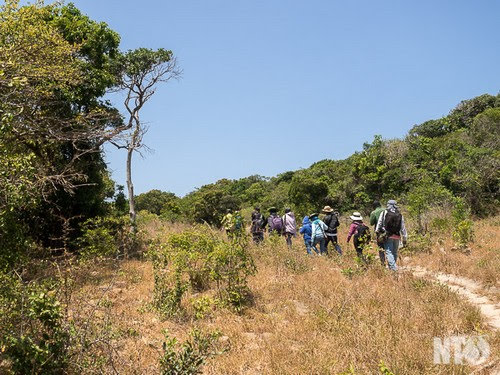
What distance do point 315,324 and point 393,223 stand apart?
3.84m

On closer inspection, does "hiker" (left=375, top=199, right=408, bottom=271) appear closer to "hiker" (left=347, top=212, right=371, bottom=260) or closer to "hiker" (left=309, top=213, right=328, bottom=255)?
"hiker" (left=347, top=212, right=371, bottom=260)

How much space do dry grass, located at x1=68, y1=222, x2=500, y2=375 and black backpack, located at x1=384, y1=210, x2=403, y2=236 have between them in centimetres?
85

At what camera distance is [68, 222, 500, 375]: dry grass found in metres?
3.99

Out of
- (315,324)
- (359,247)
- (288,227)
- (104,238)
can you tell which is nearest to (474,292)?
(359,247)

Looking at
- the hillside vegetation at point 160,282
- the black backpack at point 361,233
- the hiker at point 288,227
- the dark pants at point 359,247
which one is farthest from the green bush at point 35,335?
the hiker at point 288,227

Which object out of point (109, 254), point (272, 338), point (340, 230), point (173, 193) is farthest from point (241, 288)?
point (173, 193)

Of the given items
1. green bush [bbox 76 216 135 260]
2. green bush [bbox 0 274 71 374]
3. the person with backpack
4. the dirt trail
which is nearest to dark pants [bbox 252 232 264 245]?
green bush [bbox 76 216 135 260]

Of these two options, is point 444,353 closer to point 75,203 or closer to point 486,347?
point 486,347

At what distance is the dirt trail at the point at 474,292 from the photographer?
5.64 meters

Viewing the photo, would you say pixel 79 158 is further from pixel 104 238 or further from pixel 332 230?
pixel 332 230

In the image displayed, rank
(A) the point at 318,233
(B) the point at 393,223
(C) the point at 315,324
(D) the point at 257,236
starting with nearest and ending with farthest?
(C) the point at 315,324 < (B) the point at 393,223 < (A) the point at 318,233 < (D) the point at 257,236

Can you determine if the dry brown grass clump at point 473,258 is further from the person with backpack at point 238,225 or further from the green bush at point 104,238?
the green bush at point 104,238

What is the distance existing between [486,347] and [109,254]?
28.5 feet

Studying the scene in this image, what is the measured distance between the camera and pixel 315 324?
5004mm
